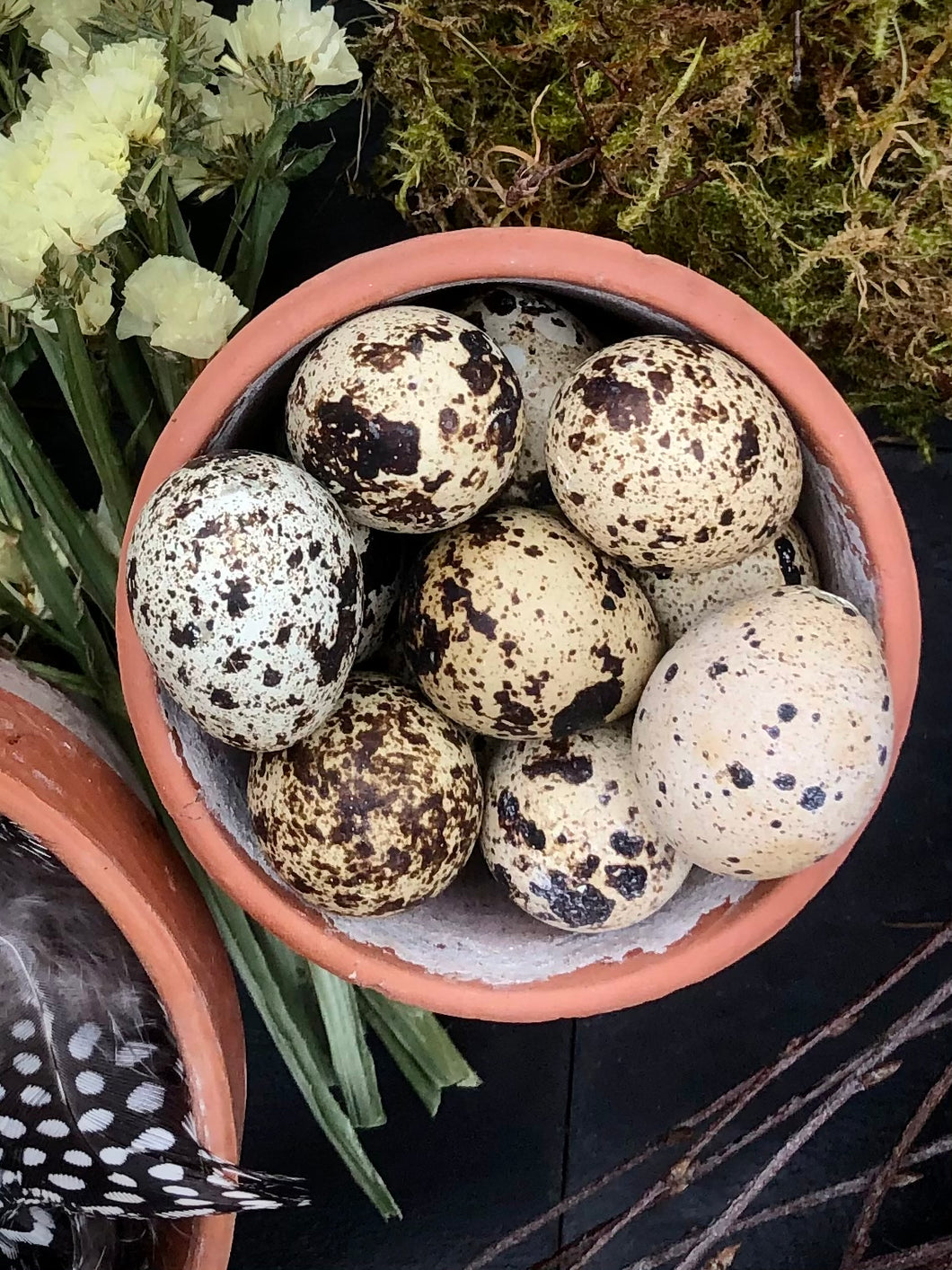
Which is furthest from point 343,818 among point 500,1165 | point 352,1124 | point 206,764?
point 500,1165

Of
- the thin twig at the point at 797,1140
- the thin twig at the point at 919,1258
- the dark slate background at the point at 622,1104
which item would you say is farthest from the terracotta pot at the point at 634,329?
the dark slate background at the point at 622,1104

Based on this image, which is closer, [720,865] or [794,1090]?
[720,865]

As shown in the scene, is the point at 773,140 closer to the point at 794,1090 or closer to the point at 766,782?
the point at 766,782

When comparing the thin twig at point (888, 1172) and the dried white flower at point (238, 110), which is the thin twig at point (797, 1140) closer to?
the thin twig at point (888, 1172)

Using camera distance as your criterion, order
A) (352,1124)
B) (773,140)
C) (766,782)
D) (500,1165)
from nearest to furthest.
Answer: (766,782) → (773,140) → (352,1124) → (500,1165)

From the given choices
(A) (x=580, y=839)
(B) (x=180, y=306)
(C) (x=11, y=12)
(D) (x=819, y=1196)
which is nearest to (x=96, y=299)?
(B) (x=180, y=306)

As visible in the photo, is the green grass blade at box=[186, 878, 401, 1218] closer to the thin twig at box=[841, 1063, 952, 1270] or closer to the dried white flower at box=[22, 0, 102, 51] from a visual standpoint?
the thin twig at box=[841, 1063, 952, 1270]

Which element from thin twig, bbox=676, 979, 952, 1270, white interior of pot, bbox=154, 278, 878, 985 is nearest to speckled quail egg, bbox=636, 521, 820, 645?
white interior of pot, bbox=154, 278, 878, 985
